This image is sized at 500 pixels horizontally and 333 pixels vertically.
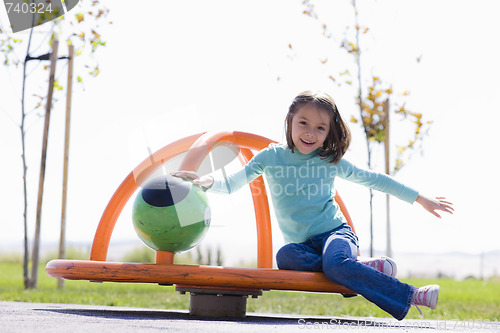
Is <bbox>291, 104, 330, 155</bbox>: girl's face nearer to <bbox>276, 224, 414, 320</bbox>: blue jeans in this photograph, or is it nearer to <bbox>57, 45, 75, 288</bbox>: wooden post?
<bbox>276, 224, 414, 320</bbox>: blue jeans

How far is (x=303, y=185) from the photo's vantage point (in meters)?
3.40

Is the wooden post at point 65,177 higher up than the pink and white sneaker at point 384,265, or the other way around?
the wooden post at point 65,177

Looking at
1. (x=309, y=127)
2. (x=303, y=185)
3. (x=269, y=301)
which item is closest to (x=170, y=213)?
(x=303, y=185)

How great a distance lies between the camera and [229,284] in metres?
3.03

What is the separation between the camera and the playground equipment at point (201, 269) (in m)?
3.01

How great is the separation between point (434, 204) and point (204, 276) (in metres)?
1.45

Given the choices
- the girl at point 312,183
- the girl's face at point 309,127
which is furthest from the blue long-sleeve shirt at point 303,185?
the girl's face at point 309,127

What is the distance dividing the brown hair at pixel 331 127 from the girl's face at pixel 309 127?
0.11 ft

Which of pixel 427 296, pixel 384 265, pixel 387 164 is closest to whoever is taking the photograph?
pixel 427 296

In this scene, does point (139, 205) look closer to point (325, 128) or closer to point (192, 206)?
point (192, 206)

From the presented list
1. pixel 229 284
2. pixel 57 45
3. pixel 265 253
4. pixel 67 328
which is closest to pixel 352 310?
pixel 265 253

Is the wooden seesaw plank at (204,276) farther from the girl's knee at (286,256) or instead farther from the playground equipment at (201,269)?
the girl's knee at (286,256)

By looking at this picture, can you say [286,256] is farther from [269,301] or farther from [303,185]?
[269,301]

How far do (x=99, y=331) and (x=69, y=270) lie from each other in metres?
1.10
